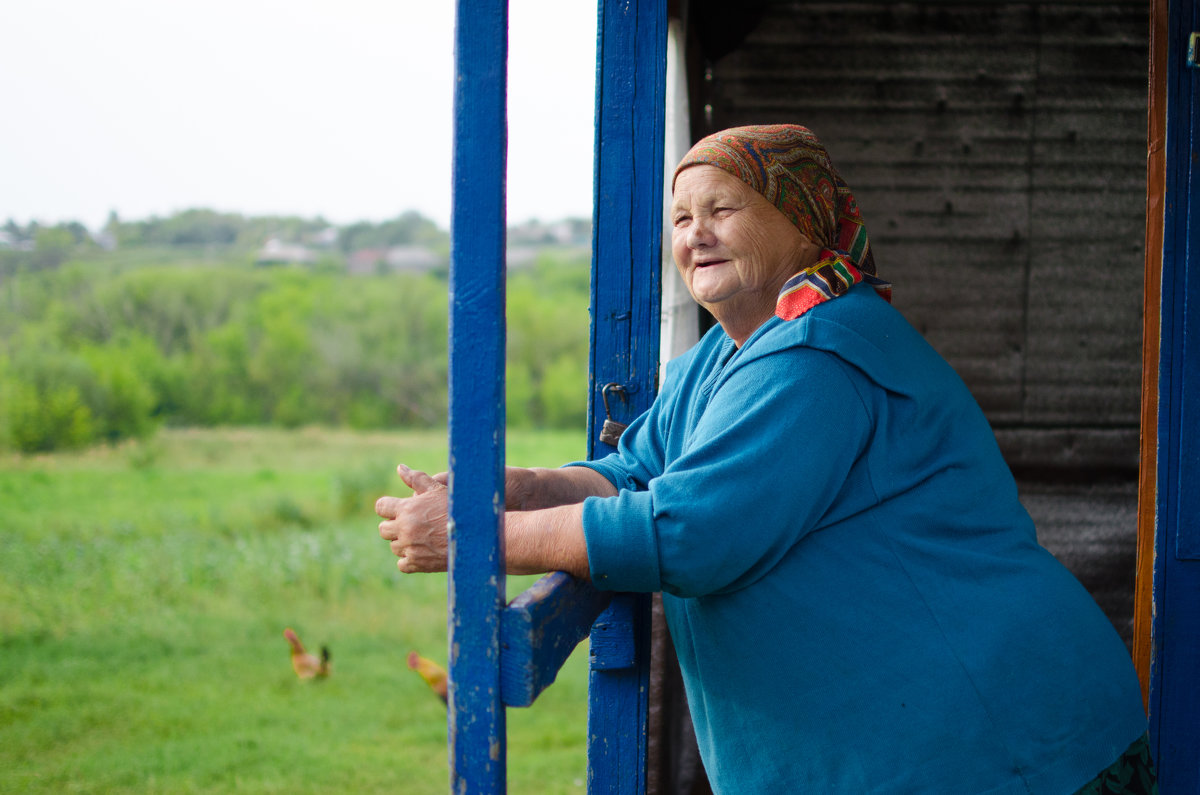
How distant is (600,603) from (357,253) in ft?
50.6

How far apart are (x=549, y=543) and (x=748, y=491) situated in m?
0.31

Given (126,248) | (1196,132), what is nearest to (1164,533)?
(1196,132)

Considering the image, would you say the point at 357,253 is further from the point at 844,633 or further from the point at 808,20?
the point at 844,633

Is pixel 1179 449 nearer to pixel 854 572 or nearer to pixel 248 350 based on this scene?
pixel 854 572

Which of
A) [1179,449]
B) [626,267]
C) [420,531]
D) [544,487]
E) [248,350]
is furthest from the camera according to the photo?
[248,350]

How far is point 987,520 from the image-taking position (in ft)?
4.56

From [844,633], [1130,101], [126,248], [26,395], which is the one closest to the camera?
[844,633]

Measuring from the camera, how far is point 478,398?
3.94 feet

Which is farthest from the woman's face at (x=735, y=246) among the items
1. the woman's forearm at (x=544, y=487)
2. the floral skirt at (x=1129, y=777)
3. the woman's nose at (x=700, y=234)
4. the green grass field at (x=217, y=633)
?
the green grass field at (x=217, y=633)

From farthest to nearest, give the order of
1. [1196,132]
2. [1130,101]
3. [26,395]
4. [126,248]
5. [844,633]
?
[126,248]
[26,395]
[1130,101]
[1196,132]
[844,633]

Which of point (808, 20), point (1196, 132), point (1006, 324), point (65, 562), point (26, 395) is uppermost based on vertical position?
point (808, 20)

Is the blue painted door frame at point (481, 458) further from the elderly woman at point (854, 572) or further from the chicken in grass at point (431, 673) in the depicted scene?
the chicken in grass at point (431, 673)

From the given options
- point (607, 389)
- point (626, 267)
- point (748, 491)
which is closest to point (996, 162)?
point (626, 267)

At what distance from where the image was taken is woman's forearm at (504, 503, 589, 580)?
1.30 meters
